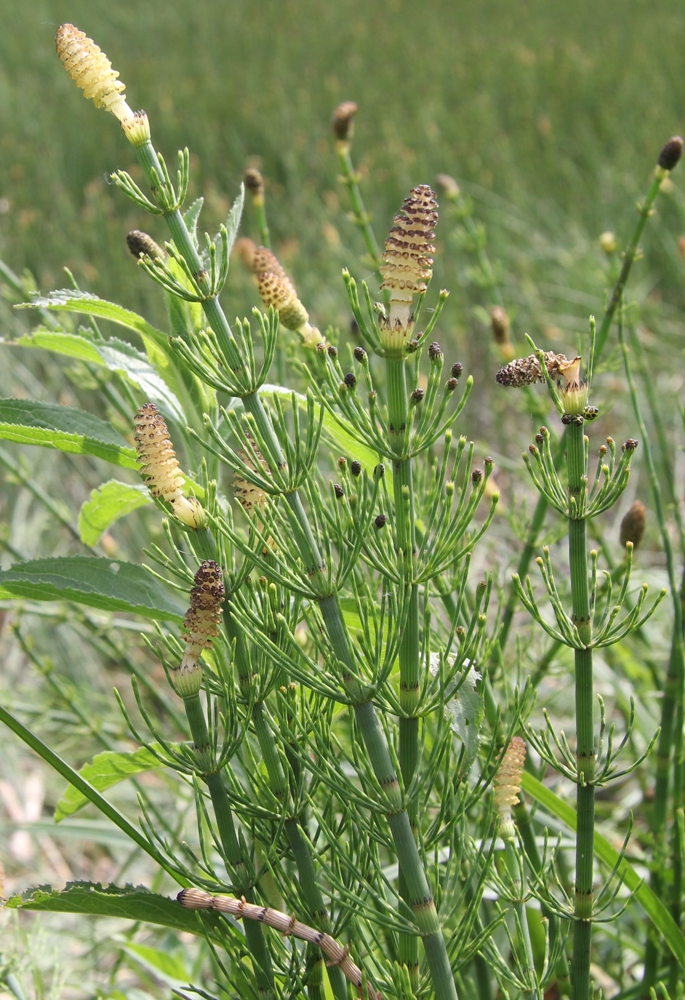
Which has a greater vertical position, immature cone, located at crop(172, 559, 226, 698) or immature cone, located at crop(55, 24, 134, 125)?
immature cone, located at crop(55, 24, 134, 125)

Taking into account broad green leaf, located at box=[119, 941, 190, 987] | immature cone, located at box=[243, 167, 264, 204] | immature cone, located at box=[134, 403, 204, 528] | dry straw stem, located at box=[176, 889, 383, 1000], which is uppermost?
immature cone, located at box=[243, 167, 264, 204]

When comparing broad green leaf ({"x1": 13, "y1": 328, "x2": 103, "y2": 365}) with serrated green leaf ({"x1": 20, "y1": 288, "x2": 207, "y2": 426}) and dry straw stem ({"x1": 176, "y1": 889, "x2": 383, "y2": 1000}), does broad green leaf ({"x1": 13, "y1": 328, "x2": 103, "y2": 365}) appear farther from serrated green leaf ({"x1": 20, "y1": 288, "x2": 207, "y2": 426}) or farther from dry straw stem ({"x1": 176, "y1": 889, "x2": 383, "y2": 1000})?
dry straw stem ({"x1": 176, "y1": 889, "x2": 383, "y2": 1000})

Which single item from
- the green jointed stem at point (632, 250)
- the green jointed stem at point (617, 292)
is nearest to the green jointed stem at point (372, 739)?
the green jointed stem at point (617, 292)

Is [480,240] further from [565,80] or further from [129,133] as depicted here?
[565,80]

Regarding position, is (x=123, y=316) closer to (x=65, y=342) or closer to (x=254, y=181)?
(x=65, y=342)

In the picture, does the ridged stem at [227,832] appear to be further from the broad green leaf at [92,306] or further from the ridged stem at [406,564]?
the broad green leaf at [92,306]

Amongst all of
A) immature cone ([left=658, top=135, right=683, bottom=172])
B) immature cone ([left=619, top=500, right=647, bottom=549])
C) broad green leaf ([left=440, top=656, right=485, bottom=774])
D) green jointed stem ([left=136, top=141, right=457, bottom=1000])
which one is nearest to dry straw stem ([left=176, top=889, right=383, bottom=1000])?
green jointed stem ([left=136, top=141, right=457, bottom=1000])
